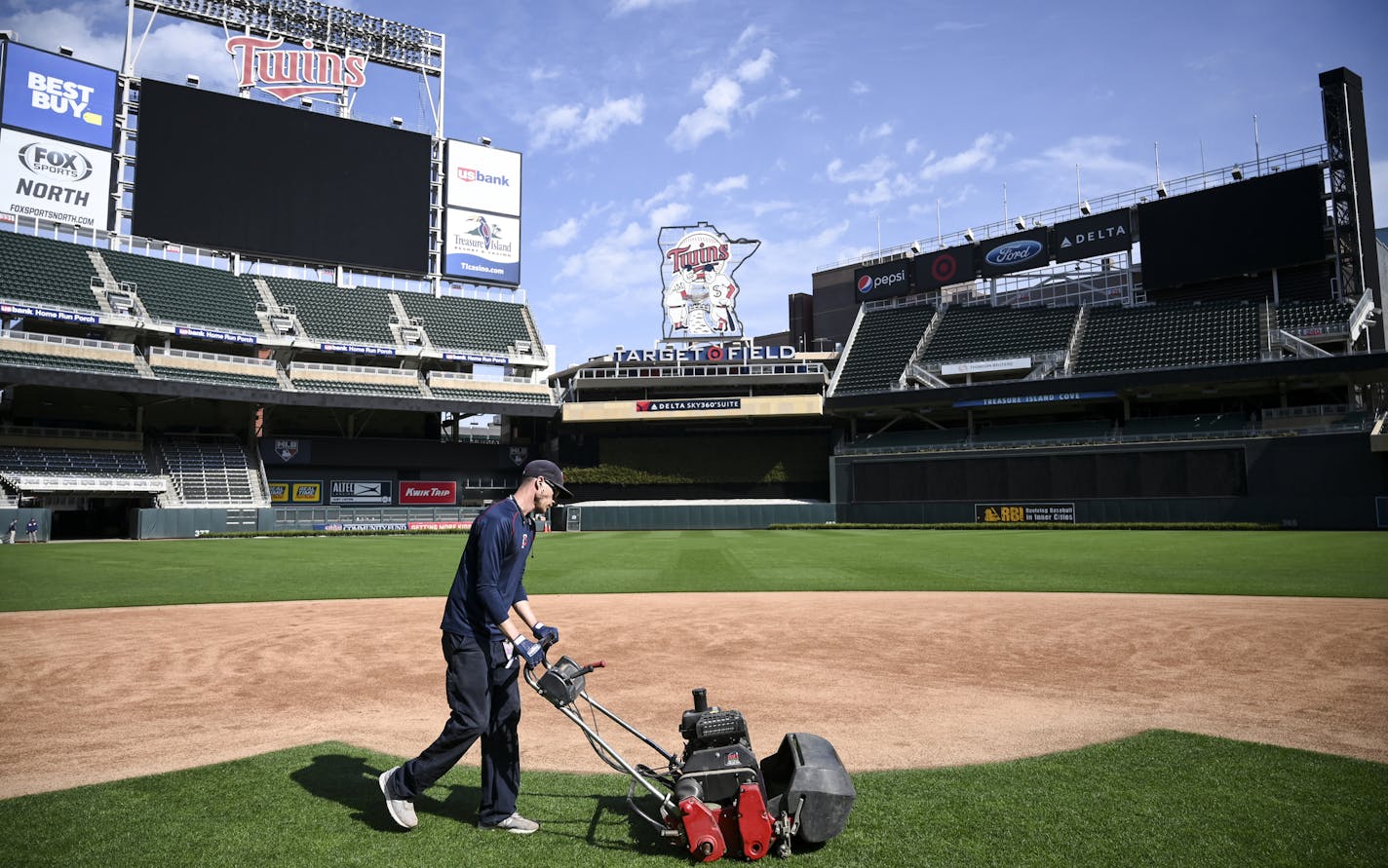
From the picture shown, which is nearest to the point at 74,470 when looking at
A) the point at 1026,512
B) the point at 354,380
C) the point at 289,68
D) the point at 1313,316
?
the point at 354,380

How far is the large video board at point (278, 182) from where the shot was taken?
171 ft

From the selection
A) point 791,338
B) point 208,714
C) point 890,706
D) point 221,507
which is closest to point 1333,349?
point 791,338

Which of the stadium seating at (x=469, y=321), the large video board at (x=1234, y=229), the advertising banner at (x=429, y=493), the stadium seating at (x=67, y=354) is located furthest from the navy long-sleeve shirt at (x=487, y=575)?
the large video board at (x=1234, y=229)

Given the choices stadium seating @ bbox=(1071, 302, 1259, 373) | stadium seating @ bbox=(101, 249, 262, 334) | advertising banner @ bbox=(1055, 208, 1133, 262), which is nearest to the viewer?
stadium seating @ bbox=(1071, 302, 1259, 373)

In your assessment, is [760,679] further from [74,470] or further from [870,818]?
[74,470]

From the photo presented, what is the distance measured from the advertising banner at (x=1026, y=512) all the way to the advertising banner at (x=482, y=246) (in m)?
38.7

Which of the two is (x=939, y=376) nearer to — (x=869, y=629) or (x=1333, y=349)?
(x=1333, y=349)

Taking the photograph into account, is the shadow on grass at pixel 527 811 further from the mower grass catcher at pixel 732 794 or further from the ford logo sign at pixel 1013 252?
the ford logo sign at pixel 1013 252

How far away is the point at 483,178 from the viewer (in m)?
61.9

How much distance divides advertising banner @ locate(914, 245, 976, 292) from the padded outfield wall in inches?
729

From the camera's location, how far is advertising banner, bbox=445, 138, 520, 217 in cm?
6106

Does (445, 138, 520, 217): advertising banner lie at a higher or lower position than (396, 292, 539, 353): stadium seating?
higher

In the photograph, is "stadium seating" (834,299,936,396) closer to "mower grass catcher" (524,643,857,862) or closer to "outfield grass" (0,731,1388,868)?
"outfield grass" (0,731,1388,868)

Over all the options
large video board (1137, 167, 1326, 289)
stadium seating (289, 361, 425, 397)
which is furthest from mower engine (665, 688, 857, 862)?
large video board (1137, 167, 1326, 289)
